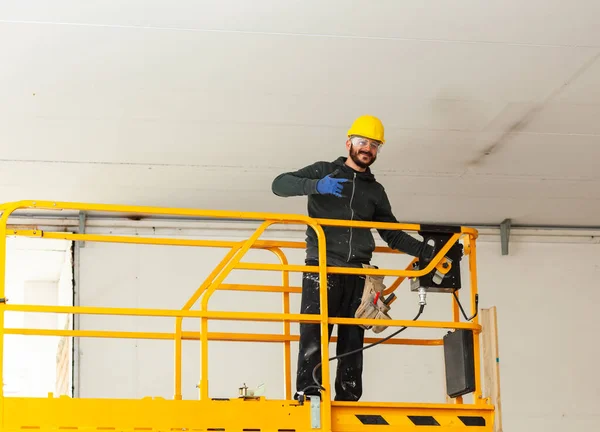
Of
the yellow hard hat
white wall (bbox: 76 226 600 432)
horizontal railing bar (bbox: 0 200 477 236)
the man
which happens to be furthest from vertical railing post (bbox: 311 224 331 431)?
white wall (bbox: 76 226 600 432)

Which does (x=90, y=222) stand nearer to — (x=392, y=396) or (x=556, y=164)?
(x=392, y=396)

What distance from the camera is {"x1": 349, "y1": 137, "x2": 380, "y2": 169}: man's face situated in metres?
6.70

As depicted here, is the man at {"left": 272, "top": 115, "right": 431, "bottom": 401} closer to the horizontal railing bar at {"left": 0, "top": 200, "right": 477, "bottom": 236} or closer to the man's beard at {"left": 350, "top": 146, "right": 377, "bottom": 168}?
the man's beard at {"left": 350, "top": 146, "right": 377, "bottom": 168}

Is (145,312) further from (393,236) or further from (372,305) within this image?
(393,236)

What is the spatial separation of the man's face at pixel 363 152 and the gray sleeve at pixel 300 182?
0.25 m

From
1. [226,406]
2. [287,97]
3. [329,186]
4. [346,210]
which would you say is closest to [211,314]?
[226,406]

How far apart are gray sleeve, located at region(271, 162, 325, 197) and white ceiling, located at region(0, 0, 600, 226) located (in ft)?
3.41

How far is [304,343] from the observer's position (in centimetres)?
623

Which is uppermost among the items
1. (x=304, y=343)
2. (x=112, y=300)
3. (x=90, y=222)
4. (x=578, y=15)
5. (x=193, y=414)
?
(x=578, y=15)

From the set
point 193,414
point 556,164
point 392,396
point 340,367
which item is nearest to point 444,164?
point 556,164

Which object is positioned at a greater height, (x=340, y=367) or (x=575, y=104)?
(x=575, y=104)

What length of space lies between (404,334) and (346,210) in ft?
13.7

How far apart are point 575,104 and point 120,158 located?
412 cm

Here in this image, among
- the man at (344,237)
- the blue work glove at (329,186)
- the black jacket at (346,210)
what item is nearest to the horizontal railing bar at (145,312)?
the man at (344,237)
